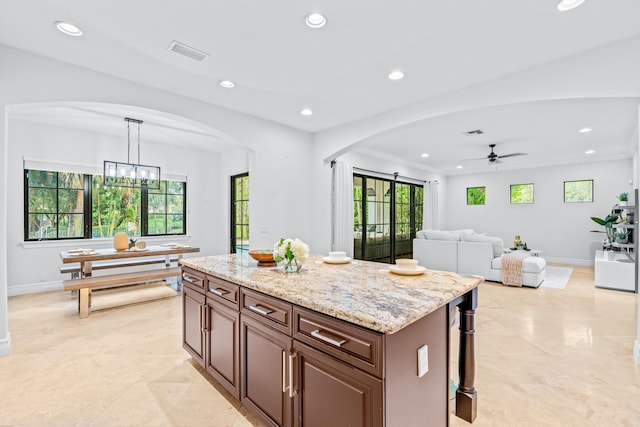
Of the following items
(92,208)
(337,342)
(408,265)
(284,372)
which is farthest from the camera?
(92,208)

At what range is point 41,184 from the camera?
4855 millimetres

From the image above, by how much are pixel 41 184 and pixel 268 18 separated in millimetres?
4935

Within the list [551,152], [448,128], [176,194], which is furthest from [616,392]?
[176,194]

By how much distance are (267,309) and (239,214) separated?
5.14 meters

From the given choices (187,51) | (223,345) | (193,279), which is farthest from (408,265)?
(187,51)

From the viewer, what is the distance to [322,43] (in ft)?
8.41

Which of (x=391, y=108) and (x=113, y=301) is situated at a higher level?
(x=391, y=108)

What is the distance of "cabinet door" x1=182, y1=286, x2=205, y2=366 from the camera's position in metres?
2.33

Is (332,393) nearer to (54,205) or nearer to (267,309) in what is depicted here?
(267,309)

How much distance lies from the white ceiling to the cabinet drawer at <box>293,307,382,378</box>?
2051 mm

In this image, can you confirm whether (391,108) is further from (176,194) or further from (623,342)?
(176,194)

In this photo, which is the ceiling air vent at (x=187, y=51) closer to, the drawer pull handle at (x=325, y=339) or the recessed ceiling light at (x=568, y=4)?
the drawer pull handle at (x=325, y=339)

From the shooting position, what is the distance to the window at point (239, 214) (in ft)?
21.0

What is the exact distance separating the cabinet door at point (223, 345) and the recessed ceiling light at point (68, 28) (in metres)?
2.34
